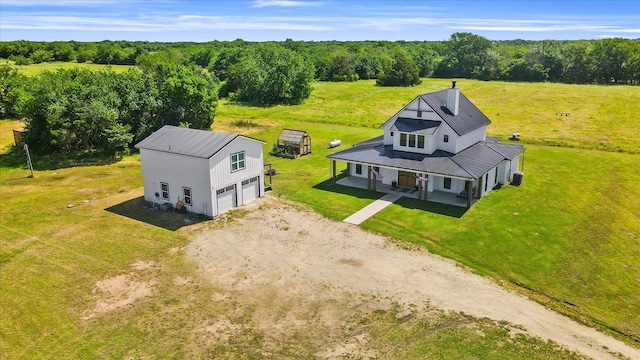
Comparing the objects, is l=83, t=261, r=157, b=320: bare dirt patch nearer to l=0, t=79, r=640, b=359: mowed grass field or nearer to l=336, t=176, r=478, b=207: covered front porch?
l=0, t=79, r=640, b=359: mowed grass field

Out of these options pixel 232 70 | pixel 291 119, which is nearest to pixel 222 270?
pixel 291 119

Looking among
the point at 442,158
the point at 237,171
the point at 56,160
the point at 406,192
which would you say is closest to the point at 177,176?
the point at 237,171

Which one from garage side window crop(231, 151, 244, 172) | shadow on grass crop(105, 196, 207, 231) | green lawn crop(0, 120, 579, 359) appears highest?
garage side window crop(231, 151, 244, 172)

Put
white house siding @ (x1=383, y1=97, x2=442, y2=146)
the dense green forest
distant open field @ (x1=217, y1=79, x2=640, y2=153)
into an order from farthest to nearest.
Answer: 1. distant open field @ (x1=217, y1=79, x2=640, y2=153)
2. the dense green forest
3. white house siding @ (x1=383, y1=97, x2=442, y2=146)

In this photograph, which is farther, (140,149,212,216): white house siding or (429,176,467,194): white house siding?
(429,176,467,194): white house siding

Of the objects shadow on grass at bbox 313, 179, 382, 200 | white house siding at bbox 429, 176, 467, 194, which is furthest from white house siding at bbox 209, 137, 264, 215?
white house siding at bbox 429, 176, 467, 194

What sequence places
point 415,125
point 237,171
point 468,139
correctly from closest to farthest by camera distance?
point 237,171 < point 415,125 < point 468,139

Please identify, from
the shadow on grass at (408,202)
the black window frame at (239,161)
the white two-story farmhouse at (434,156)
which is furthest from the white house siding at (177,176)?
the white two-story farmhouse at (434,156)

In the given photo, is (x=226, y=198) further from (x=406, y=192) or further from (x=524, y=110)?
(x=524, y=110)
